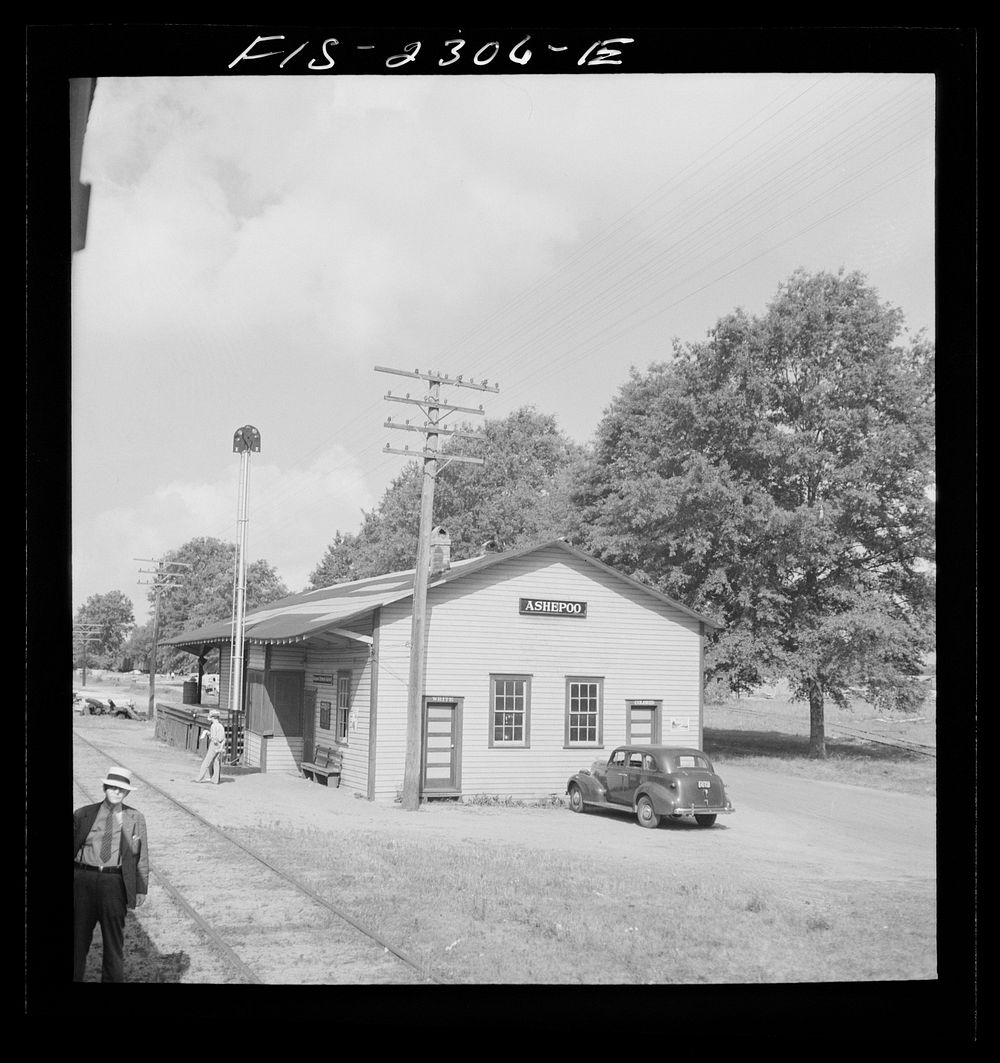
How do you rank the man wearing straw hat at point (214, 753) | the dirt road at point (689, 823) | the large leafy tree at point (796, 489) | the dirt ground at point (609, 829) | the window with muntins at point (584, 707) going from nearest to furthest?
the dirt ground at point (609, 829) → the dirt road at point (689, 823) → the large leafy tree at point (796, 489) → the window with muntins at point (584, 707) → the man wearing straw hat at point (214, 753)

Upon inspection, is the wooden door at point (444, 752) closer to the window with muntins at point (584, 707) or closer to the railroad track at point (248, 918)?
the window with muntins at point (584, 707)

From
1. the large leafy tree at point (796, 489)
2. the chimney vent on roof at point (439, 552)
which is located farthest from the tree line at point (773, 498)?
the chimney vent on roof at point (439, 552)

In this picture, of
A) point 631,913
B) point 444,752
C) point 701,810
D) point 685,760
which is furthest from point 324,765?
point 631,913

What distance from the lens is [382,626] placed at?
956cm

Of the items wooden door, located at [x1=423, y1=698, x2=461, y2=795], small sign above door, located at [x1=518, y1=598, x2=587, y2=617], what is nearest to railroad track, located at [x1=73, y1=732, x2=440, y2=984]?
wooden door, located at [x1=423, y1=698, x2=461, y2=795]

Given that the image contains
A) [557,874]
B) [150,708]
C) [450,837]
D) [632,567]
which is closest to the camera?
[557,874]

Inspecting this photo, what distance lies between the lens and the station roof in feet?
29.9

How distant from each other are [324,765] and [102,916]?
3.87 m

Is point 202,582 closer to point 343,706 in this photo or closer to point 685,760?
point 343,706

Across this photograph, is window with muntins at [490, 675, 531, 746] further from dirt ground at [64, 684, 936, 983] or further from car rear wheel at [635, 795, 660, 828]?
car rear wheel at [635, 795, 660, 828]

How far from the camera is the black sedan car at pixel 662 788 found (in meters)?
8.16
